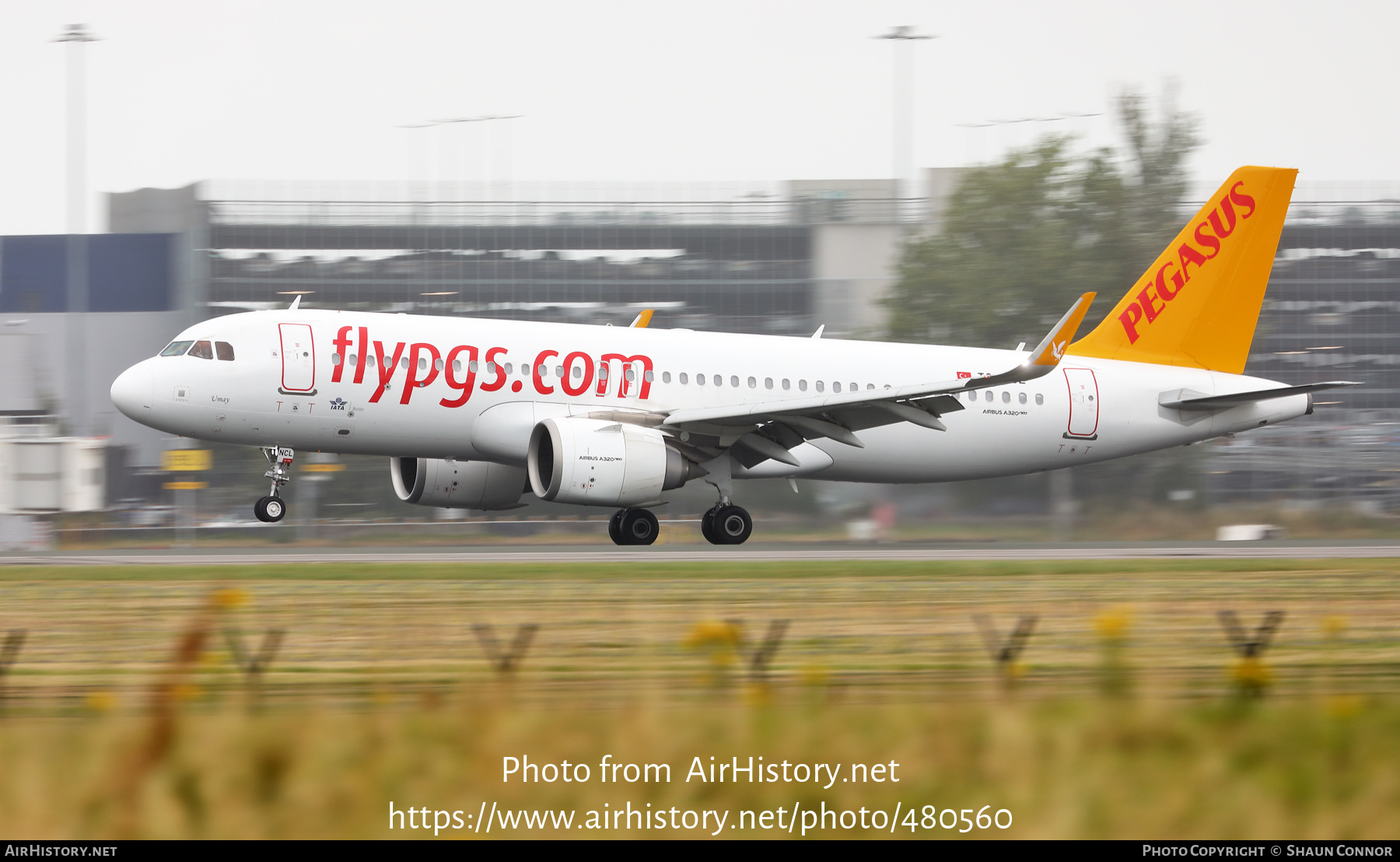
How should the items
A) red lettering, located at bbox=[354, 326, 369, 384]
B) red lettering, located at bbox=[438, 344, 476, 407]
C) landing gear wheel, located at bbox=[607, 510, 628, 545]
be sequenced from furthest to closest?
landing gear wheel, located at bbox=[607, 510, 628, 545]
red lettering, located at bbox=[438, 344, 476, 407]
red lettering, located at bbox=[354, 326, 369, 384]

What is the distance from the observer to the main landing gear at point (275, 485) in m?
22.1

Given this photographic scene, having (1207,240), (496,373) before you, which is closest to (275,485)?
(496,373)

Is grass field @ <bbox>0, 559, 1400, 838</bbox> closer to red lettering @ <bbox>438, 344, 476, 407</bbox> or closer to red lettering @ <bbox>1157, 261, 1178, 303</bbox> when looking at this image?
red lettering @ <bbox>438, 344, 476, 407</bbox>

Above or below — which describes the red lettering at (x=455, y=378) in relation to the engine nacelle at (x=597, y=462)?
above

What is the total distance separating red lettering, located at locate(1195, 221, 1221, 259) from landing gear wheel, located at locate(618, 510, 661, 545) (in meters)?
11.7

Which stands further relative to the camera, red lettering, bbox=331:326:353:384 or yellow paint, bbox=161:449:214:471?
yellow paint, bbox=161:449:214:471

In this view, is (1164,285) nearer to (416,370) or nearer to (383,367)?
(416,370)

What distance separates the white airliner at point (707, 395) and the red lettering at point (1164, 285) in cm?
3

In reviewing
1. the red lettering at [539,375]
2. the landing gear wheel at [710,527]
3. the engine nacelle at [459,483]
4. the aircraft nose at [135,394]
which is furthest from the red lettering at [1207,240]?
the aircraft nose at [135,394]

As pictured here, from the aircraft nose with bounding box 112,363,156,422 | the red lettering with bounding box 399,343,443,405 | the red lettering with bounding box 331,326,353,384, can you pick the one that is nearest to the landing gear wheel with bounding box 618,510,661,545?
the red lettering with bounding box 399,343,443,405

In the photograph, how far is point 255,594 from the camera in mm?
14570

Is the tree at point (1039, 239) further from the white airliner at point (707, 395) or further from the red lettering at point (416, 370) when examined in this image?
the red lettering at point (416, 370)

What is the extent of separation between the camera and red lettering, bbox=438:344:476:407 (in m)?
22.6
